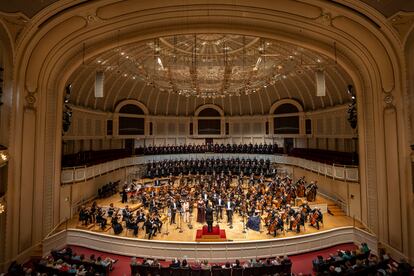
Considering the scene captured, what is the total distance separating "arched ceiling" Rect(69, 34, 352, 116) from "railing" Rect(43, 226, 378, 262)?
6764 mm

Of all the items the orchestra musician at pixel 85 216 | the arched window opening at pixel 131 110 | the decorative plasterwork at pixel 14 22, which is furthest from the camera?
the arched window opening at pixel 131 110

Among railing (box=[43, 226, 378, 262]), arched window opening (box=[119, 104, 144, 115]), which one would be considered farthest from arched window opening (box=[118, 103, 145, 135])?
railing (box=[43, 226, 378, 262])

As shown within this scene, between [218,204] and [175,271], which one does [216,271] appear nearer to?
[175,271]

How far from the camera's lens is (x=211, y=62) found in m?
14.9

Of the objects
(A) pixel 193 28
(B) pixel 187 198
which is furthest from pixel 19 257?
(A) pixel 193 28

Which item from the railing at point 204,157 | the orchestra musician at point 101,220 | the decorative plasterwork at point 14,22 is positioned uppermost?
the decorative plasterwork at point 14,22

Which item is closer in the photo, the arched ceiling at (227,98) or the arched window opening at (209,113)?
the arched ceiling at (227,98)

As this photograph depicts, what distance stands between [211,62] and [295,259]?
1102 cm

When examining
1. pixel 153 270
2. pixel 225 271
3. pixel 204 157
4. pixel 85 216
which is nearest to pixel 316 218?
pixel 225 271

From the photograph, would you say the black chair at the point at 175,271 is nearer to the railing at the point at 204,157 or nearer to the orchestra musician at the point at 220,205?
the orchestra musician at the point at 220,205

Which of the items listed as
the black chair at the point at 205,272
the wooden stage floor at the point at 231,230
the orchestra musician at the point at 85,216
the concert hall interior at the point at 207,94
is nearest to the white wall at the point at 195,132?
the concert hall interior at the point at 207,94

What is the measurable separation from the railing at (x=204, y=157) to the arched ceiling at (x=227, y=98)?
13.0 feet

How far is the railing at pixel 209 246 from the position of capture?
9617 mm

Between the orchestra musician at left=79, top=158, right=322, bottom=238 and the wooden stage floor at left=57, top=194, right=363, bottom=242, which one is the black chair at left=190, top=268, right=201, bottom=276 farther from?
the orchestra musician at left=79, top=158, right=322, bottom=238
